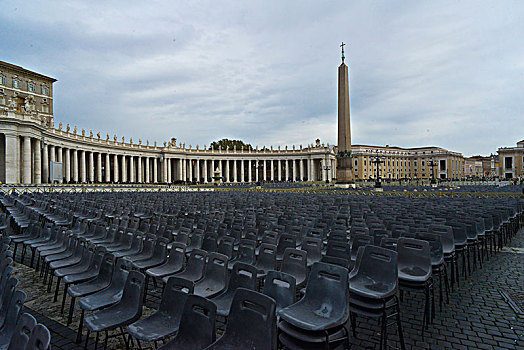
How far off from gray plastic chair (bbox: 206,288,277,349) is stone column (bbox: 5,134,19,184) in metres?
52.9

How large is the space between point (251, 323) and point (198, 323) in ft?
1.85

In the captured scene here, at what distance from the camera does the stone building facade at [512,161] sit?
112m

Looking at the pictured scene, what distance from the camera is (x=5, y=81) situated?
6644 cm

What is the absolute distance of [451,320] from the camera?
5.14m

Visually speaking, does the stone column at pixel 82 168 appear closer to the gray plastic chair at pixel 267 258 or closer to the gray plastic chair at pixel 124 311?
the gray plastic chair at pixel 267 258

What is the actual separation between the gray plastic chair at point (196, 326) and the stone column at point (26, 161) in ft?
177

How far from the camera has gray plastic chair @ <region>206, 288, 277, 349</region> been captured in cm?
283

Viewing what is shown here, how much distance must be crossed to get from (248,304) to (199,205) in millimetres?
13864

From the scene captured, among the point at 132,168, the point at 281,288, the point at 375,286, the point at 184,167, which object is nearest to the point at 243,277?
the point at 281,288

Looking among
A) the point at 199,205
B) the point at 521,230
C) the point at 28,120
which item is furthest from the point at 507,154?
the point at 28,120

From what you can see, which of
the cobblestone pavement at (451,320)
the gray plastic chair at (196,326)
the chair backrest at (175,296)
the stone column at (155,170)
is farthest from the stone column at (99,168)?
the gray plastic chair at (196,326)

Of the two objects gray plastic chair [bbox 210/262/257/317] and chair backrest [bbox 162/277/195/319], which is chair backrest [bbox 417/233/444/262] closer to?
gray plastic chair [bbox 210/262/257/317]

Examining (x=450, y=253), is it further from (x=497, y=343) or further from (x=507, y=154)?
(x=507, y=154)

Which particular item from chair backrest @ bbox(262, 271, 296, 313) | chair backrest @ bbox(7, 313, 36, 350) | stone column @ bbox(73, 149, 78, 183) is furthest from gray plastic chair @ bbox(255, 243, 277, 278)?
stone column @ bbox(73, 149, 78, 183)
